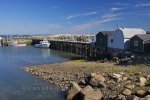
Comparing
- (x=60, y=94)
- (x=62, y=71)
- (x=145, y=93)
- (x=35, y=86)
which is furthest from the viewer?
(x=62, y=71)

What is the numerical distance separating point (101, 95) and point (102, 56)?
29.5 m

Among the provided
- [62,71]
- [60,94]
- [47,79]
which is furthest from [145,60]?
[60,94]

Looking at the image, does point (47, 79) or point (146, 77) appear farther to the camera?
point (47, 79)

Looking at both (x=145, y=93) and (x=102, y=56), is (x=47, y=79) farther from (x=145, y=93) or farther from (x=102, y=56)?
(x=102, y=56)

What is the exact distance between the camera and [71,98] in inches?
1072

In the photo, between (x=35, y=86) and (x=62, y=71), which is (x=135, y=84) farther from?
(x=62, y=71)

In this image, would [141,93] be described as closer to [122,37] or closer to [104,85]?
[104,85]

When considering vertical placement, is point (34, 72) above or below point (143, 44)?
below

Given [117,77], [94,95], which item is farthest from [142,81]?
[94,95]

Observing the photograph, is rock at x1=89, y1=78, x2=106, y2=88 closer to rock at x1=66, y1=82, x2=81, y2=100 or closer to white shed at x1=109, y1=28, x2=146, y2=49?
rock at x1=66, y1=82, x2=81, y2=100

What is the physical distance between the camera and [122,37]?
181 ft

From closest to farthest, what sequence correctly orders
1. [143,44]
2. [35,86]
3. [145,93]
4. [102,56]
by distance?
[145,93] < [35,86] < [143,44] < [102,56]

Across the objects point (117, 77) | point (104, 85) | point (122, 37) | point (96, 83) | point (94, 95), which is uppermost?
point (122, 37)

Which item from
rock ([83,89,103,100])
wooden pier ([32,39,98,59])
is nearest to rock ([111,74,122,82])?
rock ([83,89,103,100])
